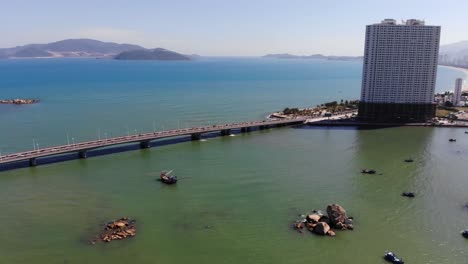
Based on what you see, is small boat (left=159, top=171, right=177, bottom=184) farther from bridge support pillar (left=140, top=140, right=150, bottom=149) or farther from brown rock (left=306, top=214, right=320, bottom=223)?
brown rock (left=306, top=214, right=320, bottom=223)

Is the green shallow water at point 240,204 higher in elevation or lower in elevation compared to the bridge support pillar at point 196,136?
lower

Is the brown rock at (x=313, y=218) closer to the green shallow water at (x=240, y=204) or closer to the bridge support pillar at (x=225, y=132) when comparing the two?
the green shallow water at (x=240, y=204)

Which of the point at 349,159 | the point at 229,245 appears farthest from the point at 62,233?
the point at 349,159

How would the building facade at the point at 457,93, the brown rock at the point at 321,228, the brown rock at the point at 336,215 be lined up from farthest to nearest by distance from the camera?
the building facade at the point at 457,93 → the brown rock at the point at 336,215 → the brown rock at the point at 321,228

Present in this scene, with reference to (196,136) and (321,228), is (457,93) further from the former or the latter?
(321,228)

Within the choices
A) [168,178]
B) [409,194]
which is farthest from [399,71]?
[168,178]

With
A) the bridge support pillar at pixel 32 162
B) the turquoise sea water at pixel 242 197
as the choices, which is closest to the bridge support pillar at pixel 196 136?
the turquoise sea water at pixel 242 197
